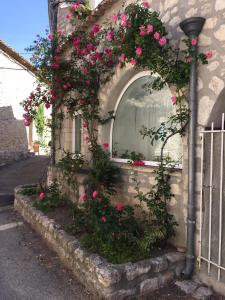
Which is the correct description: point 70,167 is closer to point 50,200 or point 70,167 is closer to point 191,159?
point 50,200

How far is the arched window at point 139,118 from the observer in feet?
13.3

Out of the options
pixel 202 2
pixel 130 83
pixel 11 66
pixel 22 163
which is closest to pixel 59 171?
pixel 130 83

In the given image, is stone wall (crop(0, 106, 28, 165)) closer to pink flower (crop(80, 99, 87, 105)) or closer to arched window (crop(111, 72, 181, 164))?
pink flower (crop(80, 99, 87, 105))

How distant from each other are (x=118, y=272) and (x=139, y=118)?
7.89 ft

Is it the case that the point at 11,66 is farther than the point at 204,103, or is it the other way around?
the point at 11,66

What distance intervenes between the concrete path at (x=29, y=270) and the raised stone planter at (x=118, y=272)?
16 cm

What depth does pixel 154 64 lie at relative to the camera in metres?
3.44

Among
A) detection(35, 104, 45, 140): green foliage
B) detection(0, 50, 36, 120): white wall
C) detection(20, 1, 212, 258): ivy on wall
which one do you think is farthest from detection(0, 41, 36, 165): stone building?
detection(20, 1, 212, 258): ivy on wall

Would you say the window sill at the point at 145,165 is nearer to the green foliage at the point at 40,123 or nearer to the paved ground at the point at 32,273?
the paved ground at the point at 32,273

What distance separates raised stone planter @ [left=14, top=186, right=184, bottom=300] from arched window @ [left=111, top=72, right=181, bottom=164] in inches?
51.3

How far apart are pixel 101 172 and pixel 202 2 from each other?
8.74ft

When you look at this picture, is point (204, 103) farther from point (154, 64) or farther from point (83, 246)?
point (83, 246)

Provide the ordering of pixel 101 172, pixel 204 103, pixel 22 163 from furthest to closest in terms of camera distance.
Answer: pixel 22 163, pixel 101 172, pixel 204 103

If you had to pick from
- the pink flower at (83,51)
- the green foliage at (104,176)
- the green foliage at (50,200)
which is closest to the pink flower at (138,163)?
the green foliage at (104,176)
